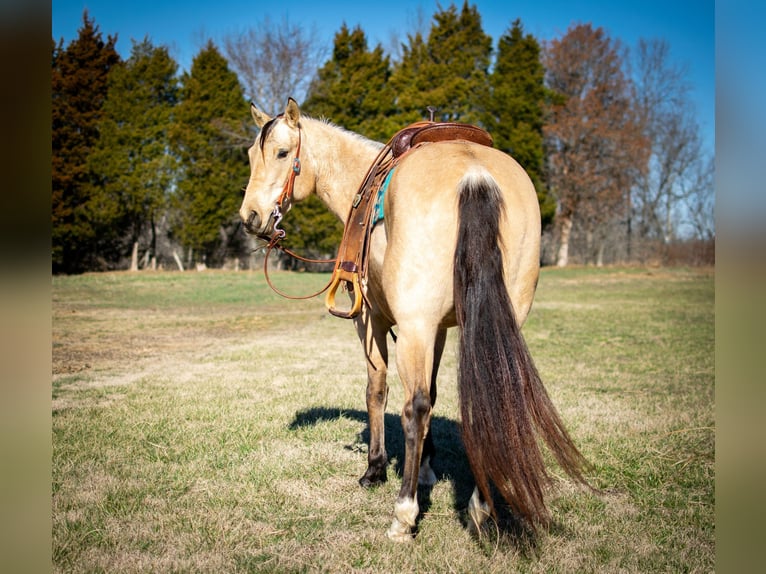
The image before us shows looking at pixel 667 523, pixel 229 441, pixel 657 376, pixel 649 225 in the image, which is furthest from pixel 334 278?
pixel 649 225

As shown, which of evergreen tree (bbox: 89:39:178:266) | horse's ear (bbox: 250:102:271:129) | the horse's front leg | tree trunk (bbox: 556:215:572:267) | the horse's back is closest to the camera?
the horse's back

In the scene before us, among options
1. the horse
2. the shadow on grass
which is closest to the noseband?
the horse

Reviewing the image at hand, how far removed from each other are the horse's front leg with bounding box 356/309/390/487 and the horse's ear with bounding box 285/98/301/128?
4.50 feet

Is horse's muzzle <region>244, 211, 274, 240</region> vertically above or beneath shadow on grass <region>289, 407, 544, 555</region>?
above

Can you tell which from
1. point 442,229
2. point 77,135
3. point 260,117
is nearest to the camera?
point 442,229

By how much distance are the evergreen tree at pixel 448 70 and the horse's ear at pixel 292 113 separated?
24.9 metres

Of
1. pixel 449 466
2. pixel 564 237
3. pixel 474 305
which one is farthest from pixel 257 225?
pixel 564 237

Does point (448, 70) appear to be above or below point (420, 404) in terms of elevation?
above

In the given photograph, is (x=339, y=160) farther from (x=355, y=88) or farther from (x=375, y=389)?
(x=355, y=88)

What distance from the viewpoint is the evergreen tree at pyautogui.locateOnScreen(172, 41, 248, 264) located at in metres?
27.3

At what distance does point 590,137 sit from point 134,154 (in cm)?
2429

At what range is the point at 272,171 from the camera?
12.1 feet

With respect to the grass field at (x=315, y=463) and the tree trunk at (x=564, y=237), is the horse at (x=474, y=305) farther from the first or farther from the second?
the tree trunk at (x=564, y=237)

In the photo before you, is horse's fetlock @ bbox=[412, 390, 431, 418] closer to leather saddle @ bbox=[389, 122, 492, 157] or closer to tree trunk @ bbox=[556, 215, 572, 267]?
leather saddle @ bbox=[389, 122, 492, 157]
